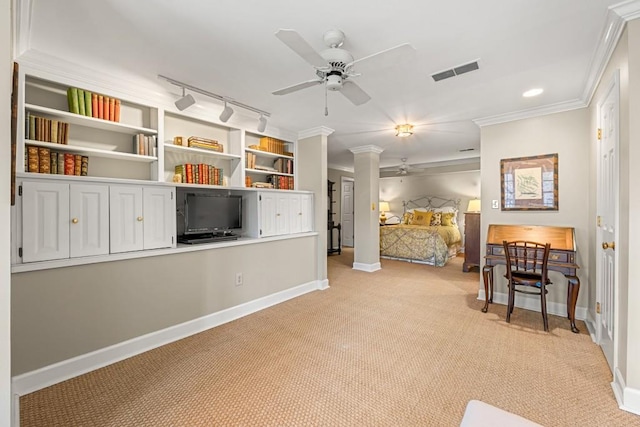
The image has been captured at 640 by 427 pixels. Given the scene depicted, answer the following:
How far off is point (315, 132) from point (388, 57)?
2519mm

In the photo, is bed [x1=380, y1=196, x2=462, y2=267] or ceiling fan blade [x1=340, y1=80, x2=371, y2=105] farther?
bed [x1=380, y1=196, x2=462, y2=267]

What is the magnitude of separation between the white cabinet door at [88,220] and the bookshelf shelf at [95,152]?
398mm

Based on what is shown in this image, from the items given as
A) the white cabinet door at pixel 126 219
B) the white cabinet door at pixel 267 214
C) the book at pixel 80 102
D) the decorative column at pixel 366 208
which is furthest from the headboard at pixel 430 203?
the book at pixel 80 102

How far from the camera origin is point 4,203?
990 millimetres

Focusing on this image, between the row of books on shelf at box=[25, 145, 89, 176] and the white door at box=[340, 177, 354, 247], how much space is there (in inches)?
271

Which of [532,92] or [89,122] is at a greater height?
[532,92]

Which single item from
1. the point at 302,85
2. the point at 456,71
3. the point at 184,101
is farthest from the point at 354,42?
the point at 184,101

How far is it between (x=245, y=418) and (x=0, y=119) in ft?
5.91

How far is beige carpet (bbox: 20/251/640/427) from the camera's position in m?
1.77

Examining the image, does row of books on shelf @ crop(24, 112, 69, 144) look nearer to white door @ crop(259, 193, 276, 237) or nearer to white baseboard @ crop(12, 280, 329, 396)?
white baseboard @ crop(12, 280, 329, 396)

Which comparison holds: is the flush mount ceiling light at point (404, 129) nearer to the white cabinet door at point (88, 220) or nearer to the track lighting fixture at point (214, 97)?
the track lighting fixture at point (214, 97)

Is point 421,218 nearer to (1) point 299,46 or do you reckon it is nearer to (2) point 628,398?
(2) point 628,398

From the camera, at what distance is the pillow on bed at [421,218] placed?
25.1 ft

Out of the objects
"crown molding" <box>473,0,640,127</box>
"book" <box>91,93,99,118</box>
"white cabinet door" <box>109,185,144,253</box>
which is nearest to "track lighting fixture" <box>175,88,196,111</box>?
"book" <box>91,93,99,118</box>
